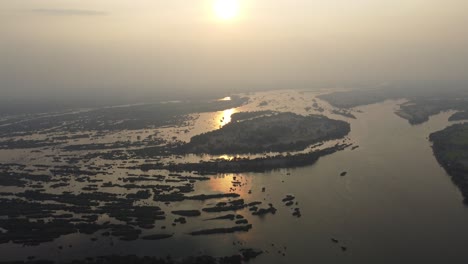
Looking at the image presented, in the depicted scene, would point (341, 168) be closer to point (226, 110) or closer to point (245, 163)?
point (245, 163)

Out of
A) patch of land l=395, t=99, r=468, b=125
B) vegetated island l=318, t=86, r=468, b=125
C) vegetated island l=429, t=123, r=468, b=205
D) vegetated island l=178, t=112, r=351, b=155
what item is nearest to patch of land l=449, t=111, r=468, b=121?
vegetated island l=318, t=86, r=468, b=125

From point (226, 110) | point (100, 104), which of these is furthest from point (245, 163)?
point (100, 104)

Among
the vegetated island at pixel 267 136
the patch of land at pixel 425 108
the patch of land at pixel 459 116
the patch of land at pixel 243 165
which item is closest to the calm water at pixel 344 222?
the patch of land at pixel 243 165

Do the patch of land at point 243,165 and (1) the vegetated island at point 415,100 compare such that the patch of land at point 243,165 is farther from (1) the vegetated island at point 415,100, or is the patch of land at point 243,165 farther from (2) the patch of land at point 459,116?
(2) the patch of land at point 459,116

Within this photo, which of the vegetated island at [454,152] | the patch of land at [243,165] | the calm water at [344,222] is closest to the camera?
the calm water at [344,222]

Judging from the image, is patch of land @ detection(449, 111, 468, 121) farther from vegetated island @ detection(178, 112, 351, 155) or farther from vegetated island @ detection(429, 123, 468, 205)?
vegetated island @ detection(178, 112, 351, 155)

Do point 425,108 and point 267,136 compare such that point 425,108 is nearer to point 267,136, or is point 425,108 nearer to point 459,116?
point 459,116
